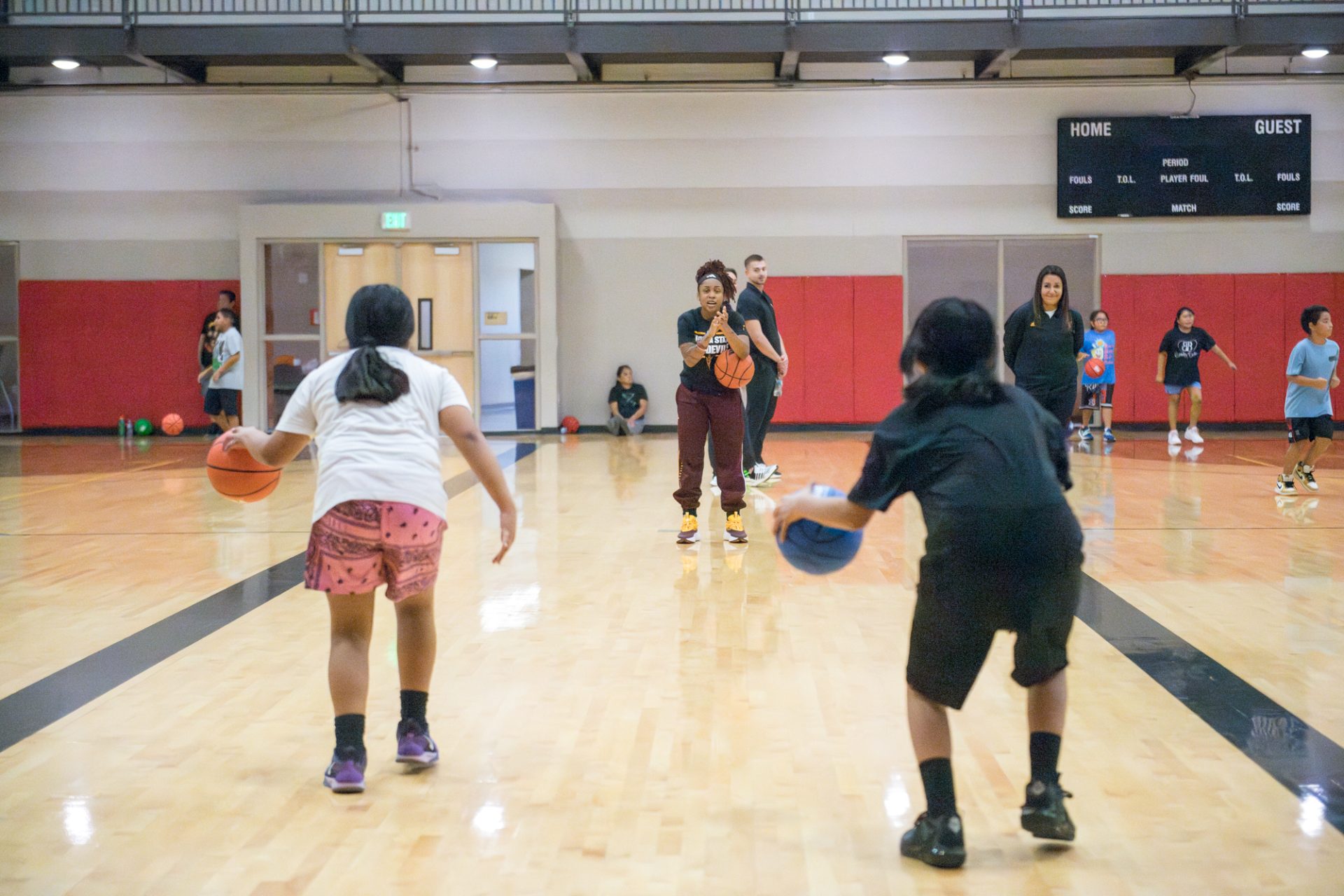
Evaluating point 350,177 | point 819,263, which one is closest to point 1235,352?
point 819,263

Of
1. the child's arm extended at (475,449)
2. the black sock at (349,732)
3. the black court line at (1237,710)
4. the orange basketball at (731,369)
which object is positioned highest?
the orange basketball at (731,369)

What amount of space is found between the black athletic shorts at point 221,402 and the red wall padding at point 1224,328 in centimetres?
1147

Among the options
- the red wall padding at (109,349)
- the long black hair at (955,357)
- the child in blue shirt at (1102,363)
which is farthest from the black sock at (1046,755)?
the red wall padding at (109,349)

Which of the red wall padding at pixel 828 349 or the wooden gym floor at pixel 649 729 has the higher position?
→ the red wall padding at pixel 828 349

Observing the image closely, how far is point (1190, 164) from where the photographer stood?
16719mm

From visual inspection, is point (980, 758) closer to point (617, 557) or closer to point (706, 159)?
point (617, 557)

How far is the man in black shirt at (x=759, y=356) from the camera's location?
29.3 ft

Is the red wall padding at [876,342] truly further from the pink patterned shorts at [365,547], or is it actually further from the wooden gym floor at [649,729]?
the pink patterned shorts at [365,547]

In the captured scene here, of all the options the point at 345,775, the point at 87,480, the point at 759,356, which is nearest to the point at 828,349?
the point at 759,356

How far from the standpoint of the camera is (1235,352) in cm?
1712

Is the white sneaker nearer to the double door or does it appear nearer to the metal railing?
the metal railing

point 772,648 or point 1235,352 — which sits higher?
point 1235,352

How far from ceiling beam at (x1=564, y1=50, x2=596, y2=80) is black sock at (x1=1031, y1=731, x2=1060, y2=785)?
1333 centimetres

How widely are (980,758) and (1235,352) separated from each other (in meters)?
15.3
